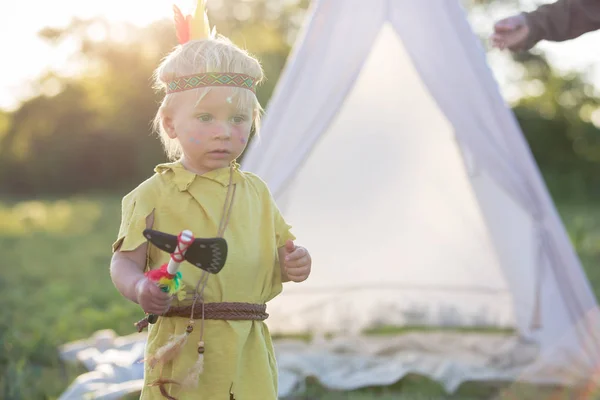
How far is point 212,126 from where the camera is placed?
6.45 feet

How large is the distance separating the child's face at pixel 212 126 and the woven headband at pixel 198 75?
20 millimetres

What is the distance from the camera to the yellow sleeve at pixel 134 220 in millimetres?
1940

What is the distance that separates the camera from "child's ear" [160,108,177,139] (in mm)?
2061

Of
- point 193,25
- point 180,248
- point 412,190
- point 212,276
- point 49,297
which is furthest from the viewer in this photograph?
point 49,297

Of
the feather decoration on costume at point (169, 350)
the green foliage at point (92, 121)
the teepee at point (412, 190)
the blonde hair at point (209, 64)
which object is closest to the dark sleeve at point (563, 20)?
the teepee at point (412, 190)

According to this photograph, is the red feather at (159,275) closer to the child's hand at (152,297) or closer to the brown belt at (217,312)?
the child's hand at (152,297)

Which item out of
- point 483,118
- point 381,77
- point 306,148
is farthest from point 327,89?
point 381,77

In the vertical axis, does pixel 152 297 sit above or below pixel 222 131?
below

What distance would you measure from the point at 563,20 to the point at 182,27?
1.77m

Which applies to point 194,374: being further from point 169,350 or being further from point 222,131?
point 222,131

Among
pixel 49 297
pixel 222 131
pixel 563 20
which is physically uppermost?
pixel 563 20

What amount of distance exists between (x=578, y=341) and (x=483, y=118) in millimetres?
1165

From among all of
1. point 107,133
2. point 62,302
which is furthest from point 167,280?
point 107,133

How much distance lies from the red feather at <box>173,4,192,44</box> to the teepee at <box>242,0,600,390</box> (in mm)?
1816
